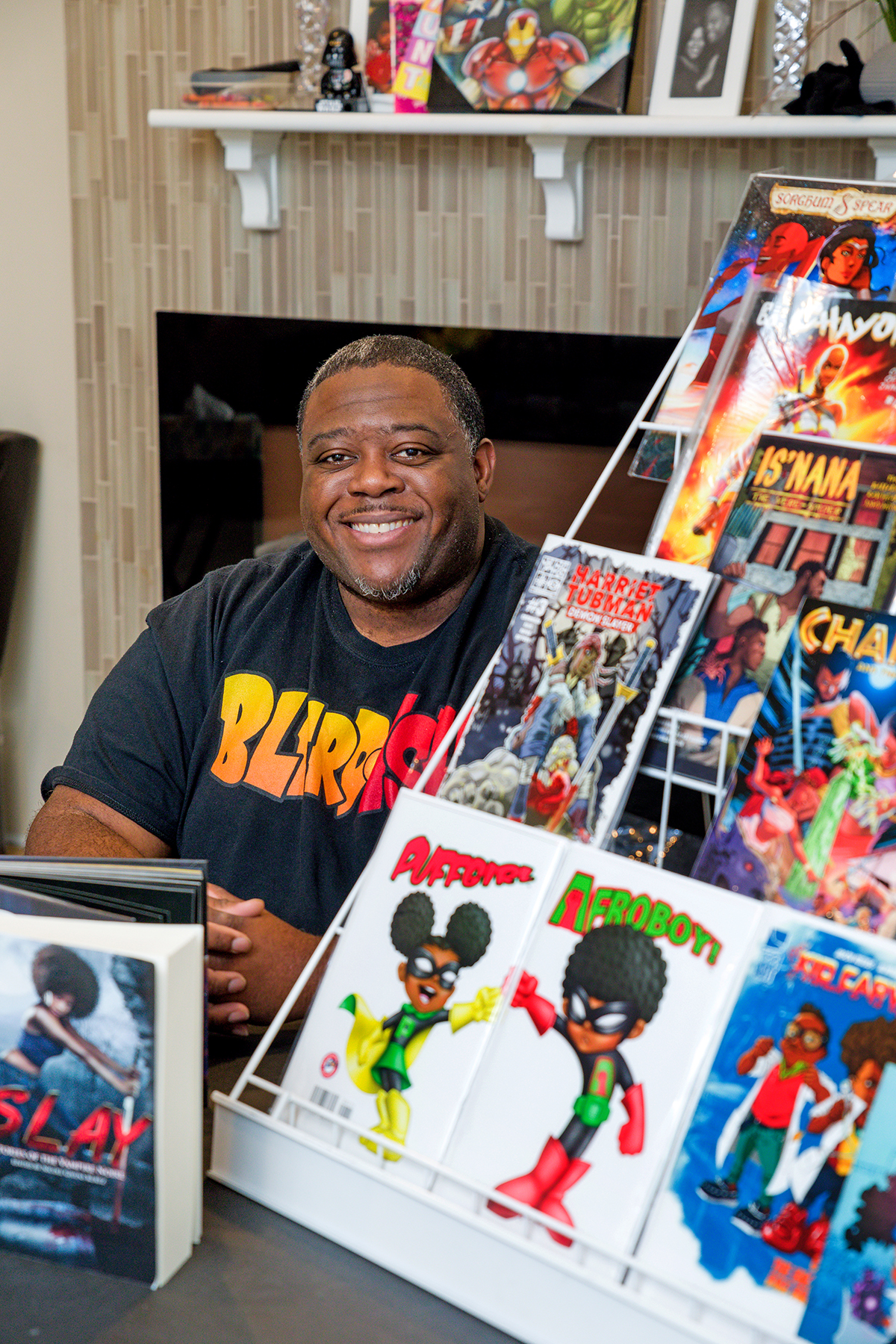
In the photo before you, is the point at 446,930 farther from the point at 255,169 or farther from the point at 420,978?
the point at 255,169

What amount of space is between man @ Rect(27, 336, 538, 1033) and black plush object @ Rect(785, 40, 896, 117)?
1.06 meters

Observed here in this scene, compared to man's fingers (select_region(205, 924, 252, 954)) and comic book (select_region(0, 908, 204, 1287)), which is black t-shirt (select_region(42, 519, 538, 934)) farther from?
comic book (select_region(0, 908, 204, 1287))

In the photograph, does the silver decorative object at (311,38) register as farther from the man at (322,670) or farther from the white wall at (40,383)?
the man at (322,670)

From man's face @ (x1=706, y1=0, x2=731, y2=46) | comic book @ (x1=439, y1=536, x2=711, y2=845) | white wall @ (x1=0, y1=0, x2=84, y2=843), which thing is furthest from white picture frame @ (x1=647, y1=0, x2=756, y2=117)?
comic book @ (x1=439, y1=536, x2=711, y2=845)

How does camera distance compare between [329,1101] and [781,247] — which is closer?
[329,1101]

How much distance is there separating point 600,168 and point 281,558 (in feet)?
4.34

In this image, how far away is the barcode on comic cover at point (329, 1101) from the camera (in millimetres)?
666

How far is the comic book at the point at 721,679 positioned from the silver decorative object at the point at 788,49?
1.75 metres

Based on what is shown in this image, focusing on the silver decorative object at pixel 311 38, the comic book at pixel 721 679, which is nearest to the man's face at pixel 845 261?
the comic book at pixel 721 679

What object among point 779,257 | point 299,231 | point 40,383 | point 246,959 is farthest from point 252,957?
point 40,383

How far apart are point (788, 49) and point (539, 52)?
17.8 inches

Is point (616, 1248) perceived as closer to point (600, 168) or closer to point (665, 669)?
point (665, 669)

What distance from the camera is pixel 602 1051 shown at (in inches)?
24.2

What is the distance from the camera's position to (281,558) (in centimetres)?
147
